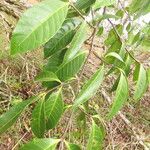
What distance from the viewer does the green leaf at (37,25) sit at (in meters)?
0.72

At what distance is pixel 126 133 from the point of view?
3.06m

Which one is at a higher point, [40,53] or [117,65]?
[117,65]

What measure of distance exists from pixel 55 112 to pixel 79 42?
19cm

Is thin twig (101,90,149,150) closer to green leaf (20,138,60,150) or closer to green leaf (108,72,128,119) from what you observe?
green leaf (108,72,128,119)

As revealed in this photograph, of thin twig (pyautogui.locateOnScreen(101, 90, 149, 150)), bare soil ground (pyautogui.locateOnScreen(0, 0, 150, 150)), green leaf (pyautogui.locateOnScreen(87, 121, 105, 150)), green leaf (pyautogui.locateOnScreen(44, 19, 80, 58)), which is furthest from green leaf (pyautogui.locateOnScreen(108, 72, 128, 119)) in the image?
thin twig (pyautogui.locateOnScreen(101, 90, 149, 150))

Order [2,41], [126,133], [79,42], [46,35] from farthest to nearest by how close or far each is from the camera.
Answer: [2,41] < [126,133] < [79,42] < [46,35]

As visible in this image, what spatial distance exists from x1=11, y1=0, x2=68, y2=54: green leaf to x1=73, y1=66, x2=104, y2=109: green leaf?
0.54 feet

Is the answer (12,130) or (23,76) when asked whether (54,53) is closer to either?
(12,130)

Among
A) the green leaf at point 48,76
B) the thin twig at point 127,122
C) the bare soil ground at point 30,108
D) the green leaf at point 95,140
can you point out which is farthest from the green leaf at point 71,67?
the thin twig at point 127,122

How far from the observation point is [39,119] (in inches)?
38.0

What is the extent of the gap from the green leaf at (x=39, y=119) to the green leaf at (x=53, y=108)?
1cm

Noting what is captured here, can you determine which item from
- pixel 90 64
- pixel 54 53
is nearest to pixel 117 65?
pixel 54 53

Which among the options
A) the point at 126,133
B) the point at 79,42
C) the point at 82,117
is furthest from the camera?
the point at 126,133

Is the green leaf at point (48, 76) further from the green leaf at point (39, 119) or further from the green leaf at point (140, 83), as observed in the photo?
the green leaf at point (140, 83)
